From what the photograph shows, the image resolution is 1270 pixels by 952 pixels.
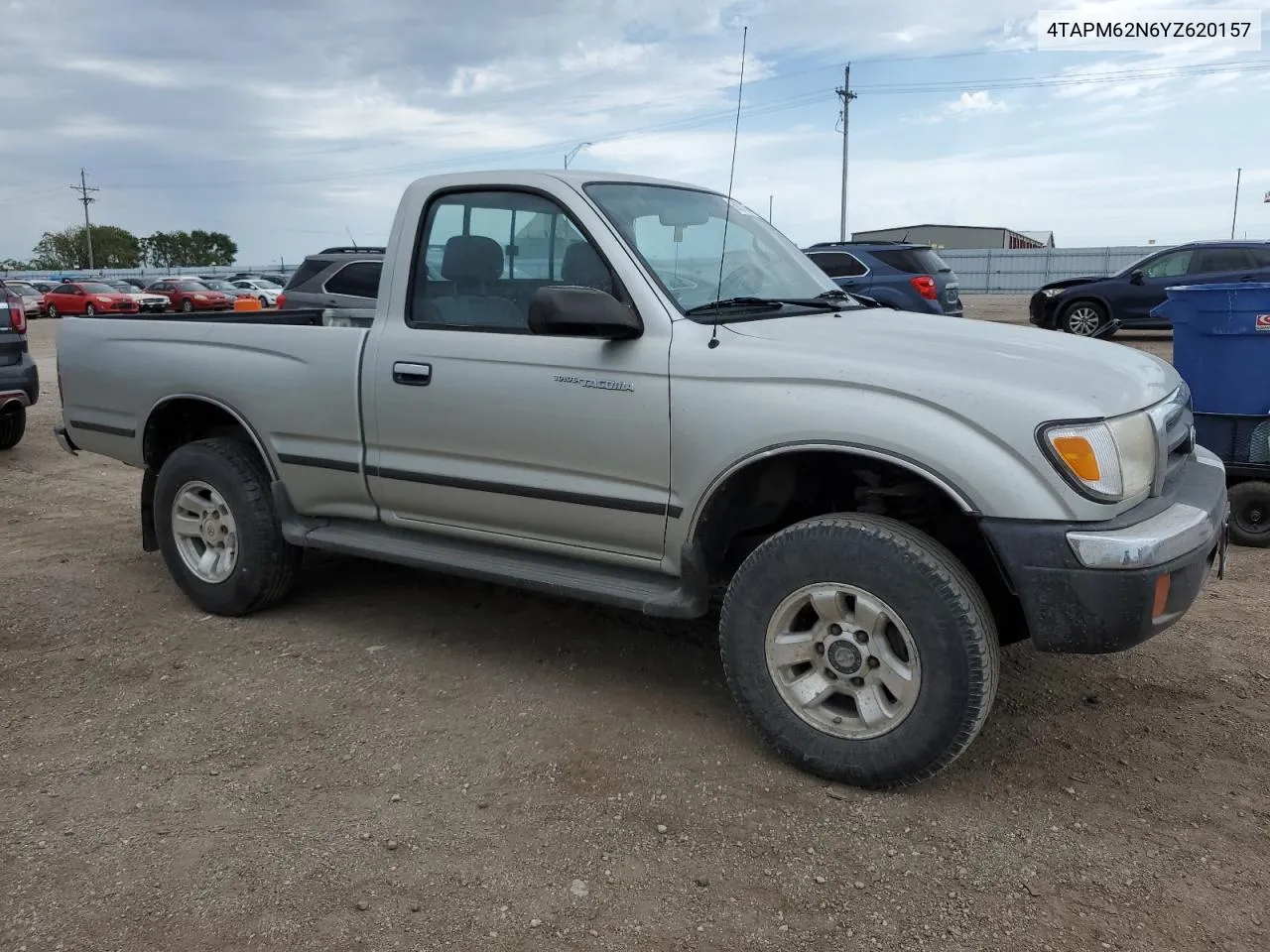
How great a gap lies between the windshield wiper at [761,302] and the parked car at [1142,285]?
12942 mm

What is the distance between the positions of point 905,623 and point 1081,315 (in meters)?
15.7

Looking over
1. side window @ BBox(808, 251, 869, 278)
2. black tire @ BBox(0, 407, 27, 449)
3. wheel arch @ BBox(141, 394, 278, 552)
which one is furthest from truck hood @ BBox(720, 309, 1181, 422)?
side window @ BBox(808, 251, 869, 278)

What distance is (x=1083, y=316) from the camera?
17000 mm

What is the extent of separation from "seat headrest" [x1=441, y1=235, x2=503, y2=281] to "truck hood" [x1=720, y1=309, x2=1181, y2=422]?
104cm

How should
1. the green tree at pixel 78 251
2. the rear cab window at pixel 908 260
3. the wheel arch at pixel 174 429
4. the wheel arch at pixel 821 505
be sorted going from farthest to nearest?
the green tree at pixel 78 251, the rear cab window at pixel 908 260, the wheel arch at pixel 174 429, the wheel arch at pixel 821 505

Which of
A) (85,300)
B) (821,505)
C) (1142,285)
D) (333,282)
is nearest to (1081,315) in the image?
(1142,285)

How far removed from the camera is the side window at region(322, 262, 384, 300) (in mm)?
11234

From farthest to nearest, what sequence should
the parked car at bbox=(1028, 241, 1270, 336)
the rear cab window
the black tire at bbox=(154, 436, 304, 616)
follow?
the parked car at bbox=(1028, 241, 1270, 336)
the rear cab window
the black tire at bbox=(154, 436, 304, 616)

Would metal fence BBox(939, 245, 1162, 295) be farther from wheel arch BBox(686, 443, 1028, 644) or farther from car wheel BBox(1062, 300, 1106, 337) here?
wheel arch BBox(686, 443, 1028, 644)

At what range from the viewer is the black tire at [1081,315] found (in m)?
16.8

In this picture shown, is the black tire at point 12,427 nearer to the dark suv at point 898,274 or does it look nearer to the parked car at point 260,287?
the dark suv at point 898,274

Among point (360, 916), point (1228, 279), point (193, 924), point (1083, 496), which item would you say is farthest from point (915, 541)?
point (1228, 279)

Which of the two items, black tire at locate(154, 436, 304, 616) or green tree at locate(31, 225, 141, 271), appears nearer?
black tire at locate(154, 436, 304, 616)

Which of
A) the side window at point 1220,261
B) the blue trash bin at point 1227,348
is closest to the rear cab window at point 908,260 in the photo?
the side window at point 1220,261
